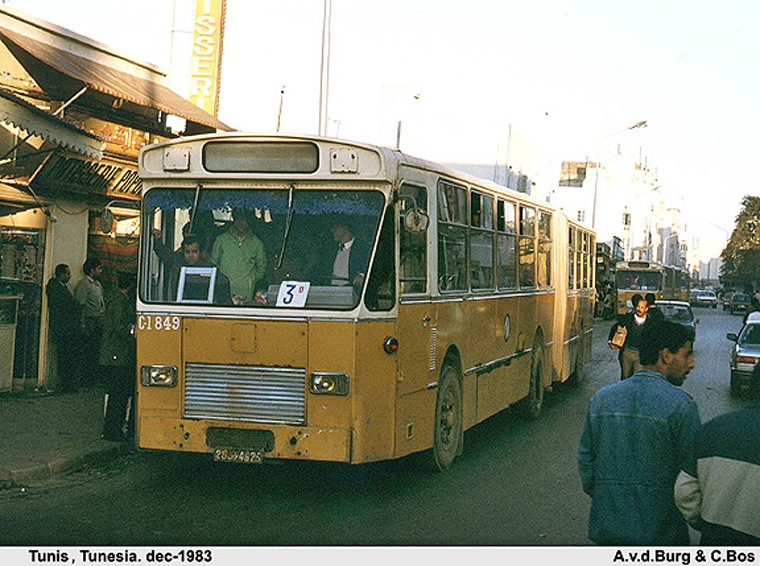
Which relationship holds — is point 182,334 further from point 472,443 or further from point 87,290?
point 87,290

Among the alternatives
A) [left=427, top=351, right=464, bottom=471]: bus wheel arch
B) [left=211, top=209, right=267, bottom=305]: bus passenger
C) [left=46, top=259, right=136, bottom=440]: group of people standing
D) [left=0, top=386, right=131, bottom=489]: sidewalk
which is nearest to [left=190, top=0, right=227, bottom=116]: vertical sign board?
[left=46, top=259, right=136, bottom=440]: group of people standing

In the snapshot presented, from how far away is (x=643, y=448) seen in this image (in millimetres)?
4129

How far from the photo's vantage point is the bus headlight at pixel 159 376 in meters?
8.04

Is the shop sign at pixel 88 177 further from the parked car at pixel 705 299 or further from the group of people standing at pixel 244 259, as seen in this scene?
the parked car at pixel 705 299

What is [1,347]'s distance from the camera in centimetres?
1306

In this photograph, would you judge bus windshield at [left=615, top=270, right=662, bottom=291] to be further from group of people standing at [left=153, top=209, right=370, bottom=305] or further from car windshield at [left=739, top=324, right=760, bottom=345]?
group of people standing at [left=153, top=209, right=370, bottom=305]

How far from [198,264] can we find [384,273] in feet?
5.25

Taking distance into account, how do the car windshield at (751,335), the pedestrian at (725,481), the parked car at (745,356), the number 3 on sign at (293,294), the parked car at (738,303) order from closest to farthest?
the pedestrian at (725,481), the number 3 on sign at (293,294), the parked car at (745,356), the car windshield at (751,335), the parked car at (738,303)

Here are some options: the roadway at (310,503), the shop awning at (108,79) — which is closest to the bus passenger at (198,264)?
the roadway at (310,503)

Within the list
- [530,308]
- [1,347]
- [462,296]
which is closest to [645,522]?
[462,296]

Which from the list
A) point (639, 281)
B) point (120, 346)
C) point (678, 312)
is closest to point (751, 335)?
point (678, 312)

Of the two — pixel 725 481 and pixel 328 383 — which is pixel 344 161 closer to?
pixel 328 383

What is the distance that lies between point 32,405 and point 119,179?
431 centimetres

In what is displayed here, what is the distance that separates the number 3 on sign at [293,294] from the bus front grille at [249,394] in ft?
1.76
